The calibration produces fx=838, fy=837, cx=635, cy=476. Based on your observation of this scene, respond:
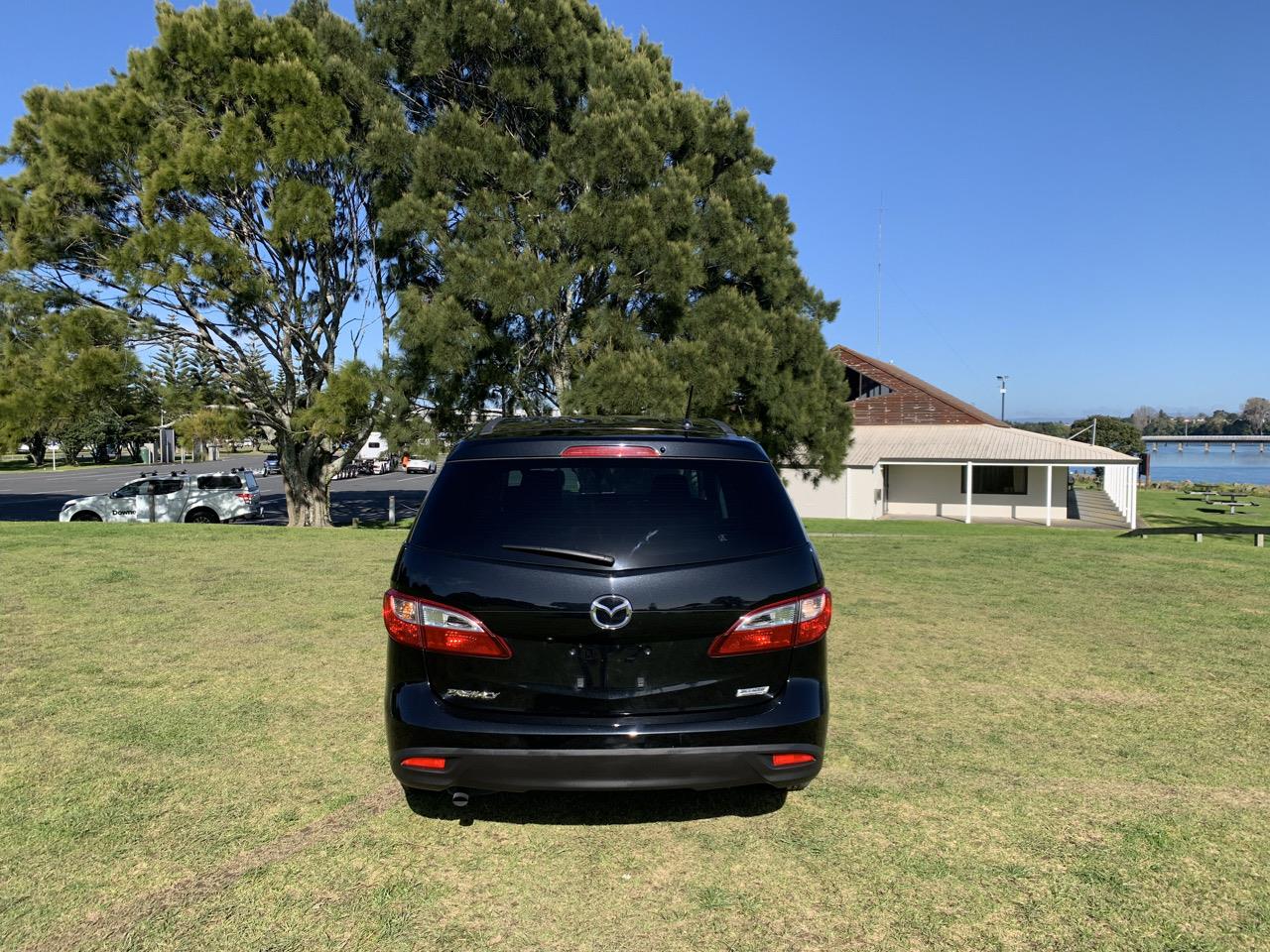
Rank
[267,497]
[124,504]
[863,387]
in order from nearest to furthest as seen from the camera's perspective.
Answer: [124,504] < [267,497] < [863,387]

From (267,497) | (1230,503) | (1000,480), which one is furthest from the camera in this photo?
(1230,503)

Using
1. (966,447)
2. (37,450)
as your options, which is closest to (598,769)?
(966,447)

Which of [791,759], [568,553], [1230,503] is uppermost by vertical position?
[568,553]

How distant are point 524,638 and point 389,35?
19.7 m

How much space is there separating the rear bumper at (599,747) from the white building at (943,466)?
95.0 feet

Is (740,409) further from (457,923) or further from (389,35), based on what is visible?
(457,923)

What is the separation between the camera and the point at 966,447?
3606 cm

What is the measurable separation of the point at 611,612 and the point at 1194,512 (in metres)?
47.5

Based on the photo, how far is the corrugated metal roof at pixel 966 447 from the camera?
3378 centimetres

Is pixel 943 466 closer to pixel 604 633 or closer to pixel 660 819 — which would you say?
pixel 660 819

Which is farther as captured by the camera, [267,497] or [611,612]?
[267,497]

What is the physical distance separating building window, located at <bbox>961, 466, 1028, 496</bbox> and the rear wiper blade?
36.3 m

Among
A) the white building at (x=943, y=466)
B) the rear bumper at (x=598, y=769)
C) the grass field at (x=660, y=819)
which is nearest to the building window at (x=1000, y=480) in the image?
the white building at (x=943, y=466)

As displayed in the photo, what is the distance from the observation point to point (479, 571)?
303cm
